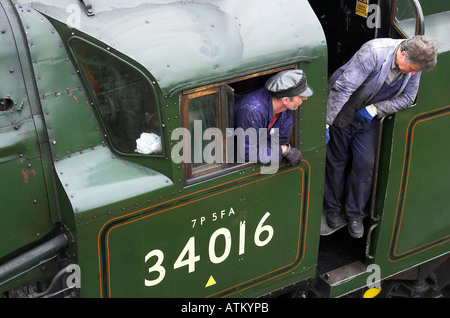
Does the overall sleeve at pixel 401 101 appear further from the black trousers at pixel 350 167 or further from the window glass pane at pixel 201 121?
the window glass pane at pixel 201 121

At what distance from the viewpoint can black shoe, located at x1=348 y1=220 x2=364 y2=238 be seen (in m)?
4.94

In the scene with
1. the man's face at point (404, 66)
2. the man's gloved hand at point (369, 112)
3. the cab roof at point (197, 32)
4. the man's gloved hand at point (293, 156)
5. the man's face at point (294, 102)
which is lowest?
the man's gloved hand at point (293, 156)

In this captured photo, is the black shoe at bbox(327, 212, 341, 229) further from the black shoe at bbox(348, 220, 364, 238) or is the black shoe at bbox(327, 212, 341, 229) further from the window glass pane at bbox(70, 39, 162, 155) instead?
the window glass pane at bbox(70, 39, 162, 155)

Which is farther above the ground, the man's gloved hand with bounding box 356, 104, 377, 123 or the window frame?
the window frame

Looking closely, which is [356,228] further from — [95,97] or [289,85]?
[95,97]

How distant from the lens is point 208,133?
3936 millimetres

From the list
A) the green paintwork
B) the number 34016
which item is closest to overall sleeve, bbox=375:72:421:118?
the green paintwork

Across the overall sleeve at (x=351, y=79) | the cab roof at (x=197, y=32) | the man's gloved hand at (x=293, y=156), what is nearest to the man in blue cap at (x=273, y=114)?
the man's gloved hand at (x=293, y=156)

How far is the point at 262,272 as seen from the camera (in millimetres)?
4512

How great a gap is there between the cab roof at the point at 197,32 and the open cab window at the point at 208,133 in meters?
0.10

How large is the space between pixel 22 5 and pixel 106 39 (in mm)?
480

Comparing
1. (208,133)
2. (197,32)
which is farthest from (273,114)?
(197,32)

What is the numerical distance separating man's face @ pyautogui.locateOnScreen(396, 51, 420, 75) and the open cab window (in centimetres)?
73

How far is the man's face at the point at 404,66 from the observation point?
420 cm
